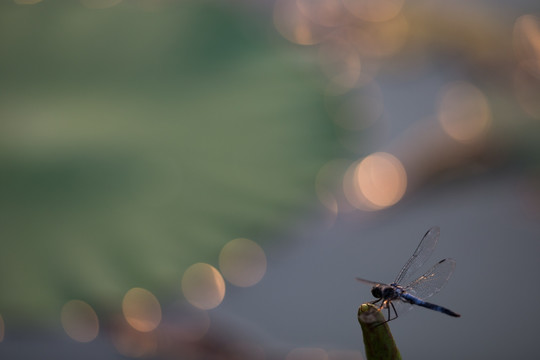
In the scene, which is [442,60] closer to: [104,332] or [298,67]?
[298,67]

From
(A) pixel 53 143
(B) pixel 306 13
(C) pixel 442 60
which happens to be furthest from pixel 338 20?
(A) pixel 53 143

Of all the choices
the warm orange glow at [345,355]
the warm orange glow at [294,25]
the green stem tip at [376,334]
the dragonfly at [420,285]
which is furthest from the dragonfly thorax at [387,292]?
the warm orange glow at [294,25]

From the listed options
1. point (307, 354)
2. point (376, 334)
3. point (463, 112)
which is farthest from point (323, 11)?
point (376, 334)

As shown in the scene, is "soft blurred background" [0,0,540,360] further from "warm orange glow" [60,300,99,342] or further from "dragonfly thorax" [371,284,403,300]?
"dragonfly thorax" [371,284,403,300]

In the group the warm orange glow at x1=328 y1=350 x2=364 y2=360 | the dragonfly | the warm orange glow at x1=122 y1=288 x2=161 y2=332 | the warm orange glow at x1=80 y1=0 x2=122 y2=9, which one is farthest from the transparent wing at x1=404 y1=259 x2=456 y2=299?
the warm orange glow at x1=80 y1=0 x2=122 y2=9

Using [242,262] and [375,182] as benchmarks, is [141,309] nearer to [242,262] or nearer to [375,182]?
[242,262]

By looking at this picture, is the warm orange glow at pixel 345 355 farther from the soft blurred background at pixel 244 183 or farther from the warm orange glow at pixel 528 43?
the warm orange glow at pixel 528 43
